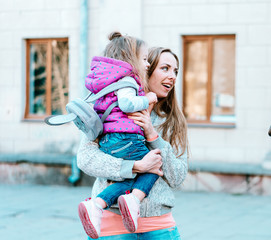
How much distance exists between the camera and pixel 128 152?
8.54ft

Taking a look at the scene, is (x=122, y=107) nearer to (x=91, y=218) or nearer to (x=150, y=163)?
(x=150, y=163)

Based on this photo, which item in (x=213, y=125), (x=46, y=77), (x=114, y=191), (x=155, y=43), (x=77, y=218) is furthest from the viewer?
(x=46, y=77)

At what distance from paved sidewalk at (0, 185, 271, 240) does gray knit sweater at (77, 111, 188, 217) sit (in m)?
3.28

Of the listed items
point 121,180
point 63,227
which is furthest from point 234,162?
point 121,180

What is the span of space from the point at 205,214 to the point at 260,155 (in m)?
2.02

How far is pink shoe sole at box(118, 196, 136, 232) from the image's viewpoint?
2.41 meters

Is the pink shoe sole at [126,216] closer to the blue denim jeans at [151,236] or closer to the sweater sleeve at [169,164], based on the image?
the blue denim jeans at [151,236]

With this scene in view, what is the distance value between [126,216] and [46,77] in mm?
8092

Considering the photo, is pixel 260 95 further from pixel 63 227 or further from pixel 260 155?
pixel 63 227

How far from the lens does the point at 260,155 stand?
876cm

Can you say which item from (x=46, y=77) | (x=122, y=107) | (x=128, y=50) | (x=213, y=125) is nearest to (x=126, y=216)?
(x=122, y=107)

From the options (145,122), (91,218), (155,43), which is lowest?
(91,218)

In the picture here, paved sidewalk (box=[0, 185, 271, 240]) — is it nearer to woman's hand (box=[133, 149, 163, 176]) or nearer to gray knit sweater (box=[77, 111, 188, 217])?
gray knit sweater (box=[77, 111, 188, 217])

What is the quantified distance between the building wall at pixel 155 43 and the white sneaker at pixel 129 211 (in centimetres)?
654
